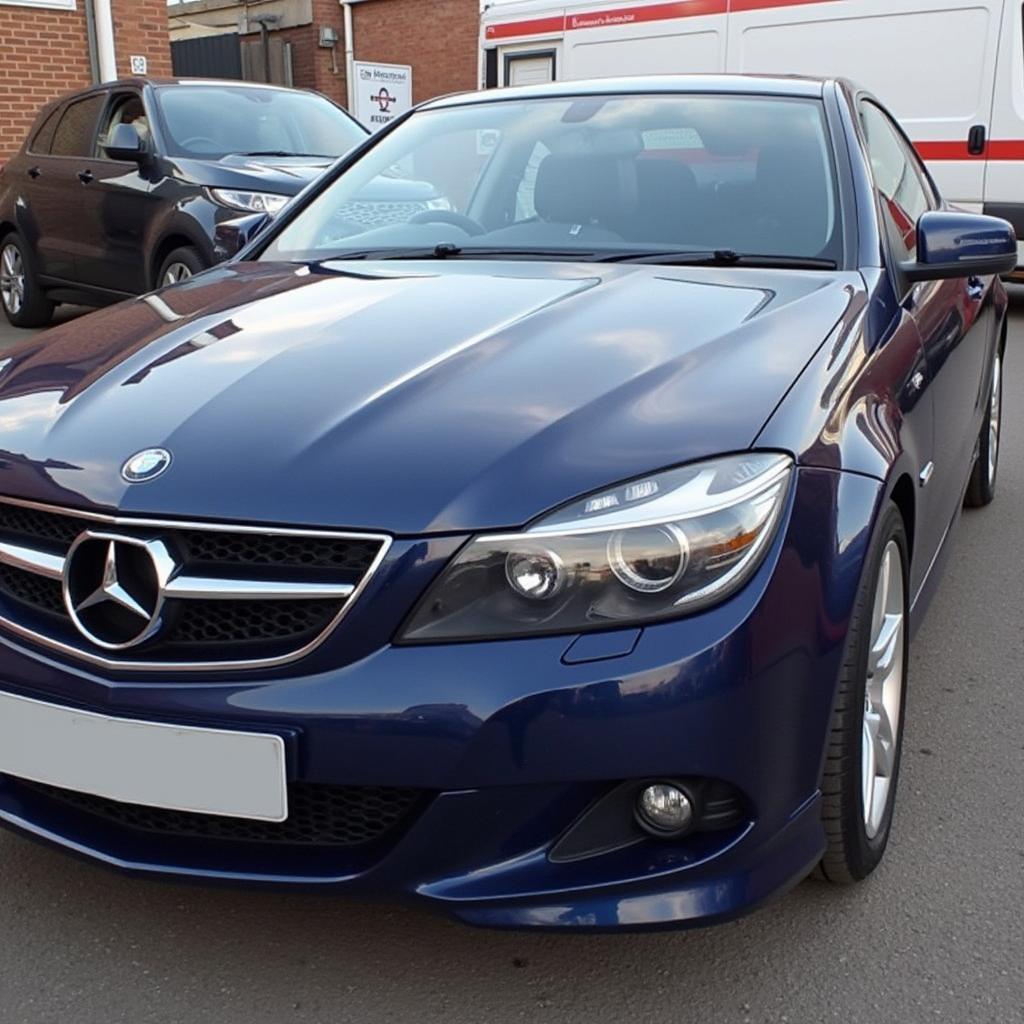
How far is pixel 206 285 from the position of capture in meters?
2.97

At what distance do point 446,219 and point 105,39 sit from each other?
972cm

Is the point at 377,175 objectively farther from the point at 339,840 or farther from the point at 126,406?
the point at 339,840

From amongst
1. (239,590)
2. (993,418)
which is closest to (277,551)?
(239,590)

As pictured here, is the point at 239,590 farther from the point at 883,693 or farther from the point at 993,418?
the point at 993,418

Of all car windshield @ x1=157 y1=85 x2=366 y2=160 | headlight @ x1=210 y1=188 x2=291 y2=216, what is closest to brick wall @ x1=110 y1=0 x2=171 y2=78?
car windshield @ x1=157 y1=85 x2=366 y2=160

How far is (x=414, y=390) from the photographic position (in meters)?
2.03

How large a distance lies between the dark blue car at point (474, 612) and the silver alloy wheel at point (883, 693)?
12 mm

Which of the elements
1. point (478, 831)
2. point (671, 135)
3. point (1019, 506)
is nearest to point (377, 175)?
point (671, 135)

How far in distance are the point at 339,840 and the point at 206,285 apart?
1.61 m

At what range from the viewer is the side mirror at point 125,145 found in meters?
7.16

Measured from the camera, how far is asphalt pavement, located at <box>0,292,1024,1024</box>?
75.5 inches

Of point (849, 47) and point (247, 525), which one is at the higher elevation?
point (849, 47)

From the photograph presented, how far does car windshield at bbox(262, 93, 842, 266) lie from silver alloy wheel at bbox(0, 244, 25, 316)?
20.2 ft

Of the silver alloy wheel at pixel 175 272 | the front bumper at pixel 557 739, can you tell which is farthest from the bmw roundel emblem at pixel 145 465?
the silver alloy wheel at pixel 175 272
